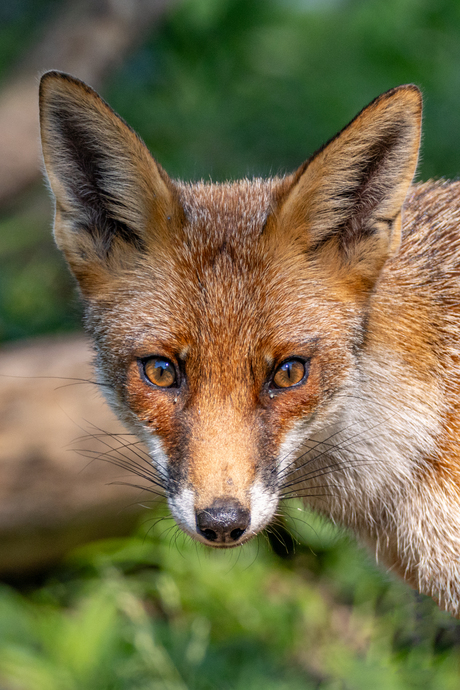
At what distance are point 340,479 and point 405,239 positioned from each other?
1450 millimetres

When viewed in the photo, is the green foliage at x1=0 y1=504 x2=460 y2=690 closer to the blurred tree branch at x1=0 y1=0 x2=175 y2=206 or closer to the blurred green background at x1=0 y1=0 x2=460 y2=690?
the blurred green background at x1=0 y1=0 x2=460 y2=690

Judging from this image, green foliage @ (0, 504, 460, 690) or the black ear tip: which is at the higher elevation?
the black ear tip

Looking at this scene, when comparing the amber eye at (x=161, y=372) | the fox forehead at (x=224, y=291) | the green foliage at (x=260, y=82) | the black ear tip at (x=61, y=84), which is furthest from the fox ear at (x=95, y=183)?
the green foliage at (x=260, y=82)

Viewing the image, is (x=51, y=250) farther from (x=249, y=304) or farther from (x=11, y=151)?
(x=249, y=304)

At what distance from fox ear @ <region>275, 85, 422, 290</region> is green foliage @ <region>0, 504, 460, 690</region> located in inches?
88.3

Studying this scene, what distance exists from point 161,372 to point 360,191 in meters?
1.40

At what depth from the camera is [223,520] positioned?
124 inches

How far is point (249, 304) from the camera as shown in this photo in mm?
3672

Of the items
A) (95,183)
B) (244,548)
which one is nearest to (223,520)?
(95,183)

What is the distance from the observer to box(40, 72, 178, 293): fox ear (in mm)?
3623

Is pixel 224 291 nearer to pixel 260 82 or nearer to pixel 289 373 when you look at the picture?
pixel 289 373

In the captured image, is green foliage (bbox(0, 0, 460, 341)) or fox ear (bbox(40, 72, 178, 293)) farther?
green foliage (bbox(0, 0, 460, 341))

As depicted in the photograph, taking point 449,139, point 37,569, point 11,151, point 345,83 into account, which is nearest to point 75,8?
point 11,151

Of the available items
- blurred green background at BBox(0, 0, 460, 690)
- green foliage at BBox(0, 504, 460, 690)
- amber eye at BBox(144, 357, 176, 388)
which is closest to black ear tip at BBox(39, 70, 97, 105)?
amber eye at BBox(144, 357, 176, 388)
